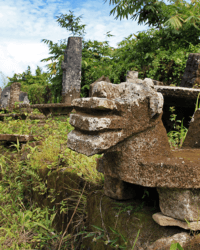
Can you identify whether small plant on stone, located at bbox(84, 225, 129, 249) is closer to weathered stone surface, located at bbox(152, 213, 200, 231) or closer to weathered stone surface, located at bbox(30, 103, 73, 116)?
weathered stone surface, located at bbox(152, 213, 200, 231)

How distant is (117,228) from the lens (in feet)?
5.13

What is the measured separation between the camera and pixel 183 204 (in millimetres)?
1294

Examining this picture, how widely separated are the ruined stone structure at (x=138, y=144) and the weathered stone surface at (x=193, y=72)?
2.12 m

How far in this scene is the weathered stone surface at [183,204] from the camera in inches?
50.6

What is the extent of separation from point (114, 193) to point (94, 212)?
0.90 ft

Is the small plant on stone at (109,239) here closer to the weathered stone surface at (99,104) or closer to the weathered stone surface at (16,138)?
the weathered stone surface at (99,104)

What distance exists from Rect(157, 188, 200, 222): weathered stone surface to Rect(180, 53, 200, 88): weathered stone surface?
2288 millimetres

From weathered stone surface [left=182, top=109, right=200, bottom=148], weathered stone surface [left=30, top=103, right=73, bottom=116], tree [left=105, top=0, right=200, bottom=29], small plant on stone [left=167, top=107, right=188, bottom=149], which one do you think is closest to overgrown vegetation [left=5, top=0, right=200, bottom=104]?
tree [left=105, top=0, right=200, bottom=29]

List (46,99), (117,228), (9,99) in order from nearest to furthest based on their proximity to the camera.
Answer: (117,228)
(9,99)
(46,99)

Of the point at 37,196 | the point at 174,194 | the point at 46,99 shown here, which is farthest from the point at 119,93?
the point at 46,99

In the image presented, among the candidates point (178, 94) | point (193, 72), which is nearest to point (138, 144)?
point (178, 94)

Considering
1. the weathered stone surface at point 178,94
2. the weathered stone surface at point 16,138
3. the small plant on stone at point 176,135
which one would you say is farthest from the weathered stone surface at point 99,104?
the weathered stone surface at point 16,138

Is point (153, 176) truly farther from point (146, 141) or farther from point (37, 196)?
point (37, 196)

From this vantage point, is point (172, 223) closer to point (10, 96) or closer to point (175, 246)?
point (175, 246)
